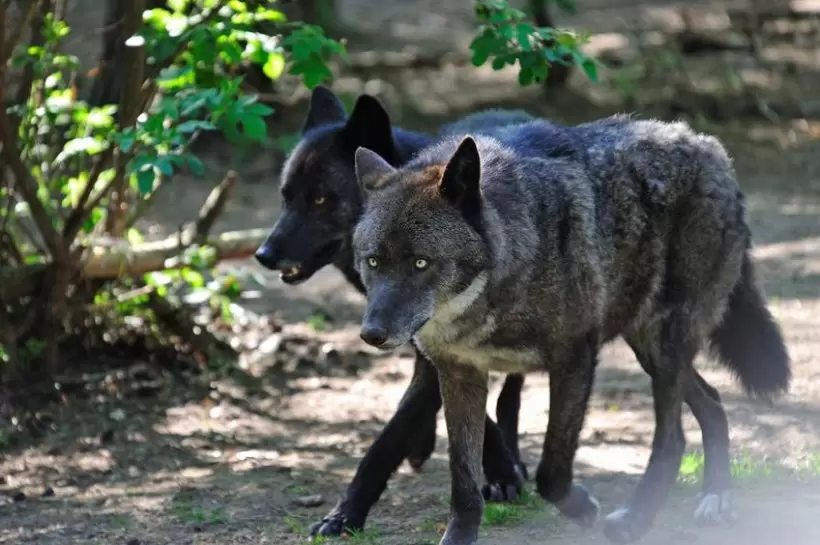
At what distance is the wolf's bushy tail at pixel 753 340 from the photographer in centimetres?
650

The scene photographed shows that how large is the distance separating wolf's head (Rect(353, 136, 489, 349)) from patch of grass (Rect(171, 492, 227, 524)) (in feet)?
6.32

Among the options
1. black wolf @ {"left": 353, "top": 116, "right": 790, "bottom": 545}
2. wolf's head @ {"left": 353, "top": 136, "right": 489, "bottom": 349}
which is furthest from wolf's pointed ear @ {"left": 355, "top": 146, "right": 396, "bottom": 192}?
wolf's head @ {"left": 353, "top": 136, "right": 489, "bottom": 349}

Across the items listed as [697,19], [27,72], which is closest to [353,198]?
[27,72]

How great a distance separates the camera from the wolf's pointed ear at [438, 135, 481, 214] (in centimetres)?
507

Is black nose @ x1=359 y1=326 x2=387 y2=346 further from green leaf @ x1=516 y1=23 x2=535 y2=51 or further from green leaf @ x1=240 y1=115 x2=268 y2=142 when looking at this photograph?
green leaf @ x1=516 y1=23 x2=535 y2=51

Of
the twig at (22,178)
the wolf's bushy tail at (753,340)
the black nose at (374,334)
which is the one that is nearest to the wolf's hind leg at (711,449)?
the wolf's bushy tail at (753,340)

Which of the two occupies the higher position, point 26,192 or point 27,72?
point 27,72

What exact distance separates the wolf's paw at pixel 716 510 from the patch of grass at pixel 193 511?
2.40 metres

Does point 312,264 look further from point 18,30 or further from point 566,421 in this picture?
point 18,30

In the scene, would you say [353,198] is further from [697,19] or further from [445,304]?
[697,19]

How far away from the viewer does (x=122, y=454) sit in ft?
25.4

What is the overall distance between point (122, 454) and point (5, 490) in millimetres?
795

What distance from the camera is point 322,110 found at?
24.1ft

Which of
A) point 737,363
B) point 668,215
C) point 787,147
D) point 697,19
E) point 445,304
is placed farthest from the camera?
point 697,19
